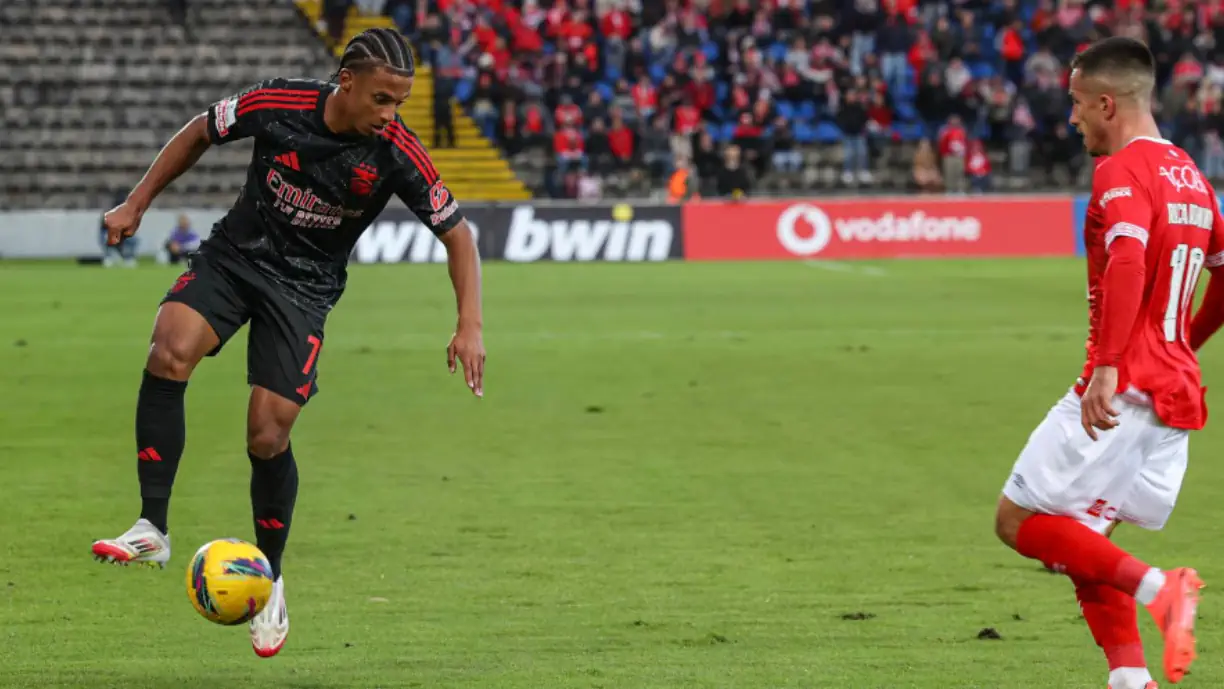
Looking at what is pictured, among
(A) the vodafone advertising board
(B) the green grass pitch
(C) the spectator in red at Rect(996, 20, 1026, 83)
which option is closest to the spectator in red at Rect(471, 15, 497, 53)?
(A) the vodafone advertising board

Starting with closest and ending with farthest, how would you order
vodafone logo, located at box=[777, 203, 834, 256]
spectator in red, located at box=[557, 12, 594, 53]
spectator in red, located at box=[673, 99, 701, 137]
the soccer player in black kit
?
1. the soccer player in black kit
2. vodafone logo, located at box=[777, 203, 834, 256]
3. spectator in red, located at box=[673, 99, 701, 137]
4. spectator in red, located at box=[557, 12, 594, 53]

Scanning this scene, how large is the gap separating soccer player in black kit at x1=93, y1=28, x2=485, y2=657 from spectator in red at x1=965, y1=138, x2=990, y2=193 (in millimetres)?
28463

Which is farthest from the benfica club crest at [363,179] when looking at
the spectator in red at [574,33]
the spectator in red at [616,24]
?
the spectator in red at [616,24]

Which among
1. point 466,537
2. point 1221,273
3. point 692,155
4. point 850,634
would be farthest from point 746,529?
point 692,155

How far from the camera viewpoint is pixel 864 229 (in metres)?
30.8

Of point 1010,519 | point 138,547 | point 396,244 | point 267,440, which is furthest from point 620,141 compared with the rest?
point 1010,519

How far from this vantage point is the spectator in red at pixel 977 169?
111ft

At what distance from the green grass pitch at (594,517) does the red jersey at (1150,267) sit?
1.01 meters

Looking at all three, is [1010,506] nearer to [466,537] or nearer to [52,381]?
[466,537]

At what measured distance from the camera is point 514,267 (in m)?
28.2

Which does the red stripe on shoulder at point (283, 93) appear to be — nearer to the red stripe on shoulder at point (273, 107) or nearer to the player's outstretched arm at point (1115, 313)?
the red stripe on shoulder at point (273, 107)

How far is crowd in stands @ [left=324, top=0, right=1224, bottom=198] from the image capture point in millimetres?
33625

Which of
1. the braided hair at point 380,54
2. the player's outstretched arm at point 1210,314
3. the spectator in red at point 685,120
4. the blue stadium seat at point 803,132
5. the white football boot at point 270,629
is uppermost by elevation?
the braided hair at point 380,54

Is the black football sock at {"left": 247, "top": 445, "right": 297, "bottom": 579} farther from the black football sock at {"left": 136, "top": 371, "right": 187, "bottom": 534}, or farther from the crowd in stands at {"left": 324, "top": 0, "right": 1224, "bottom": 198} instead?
the crowd in stands at {"left": 324, "top": 0, "right": 1224, "bottom": 198}
